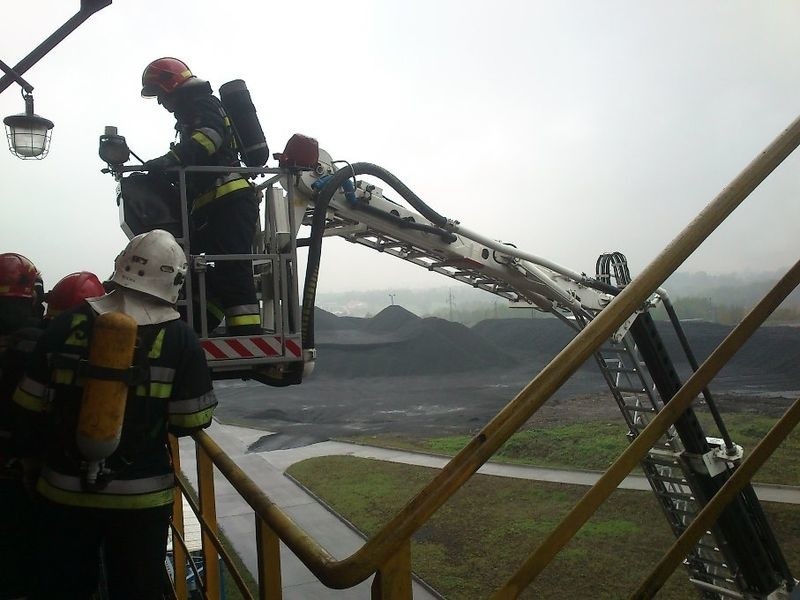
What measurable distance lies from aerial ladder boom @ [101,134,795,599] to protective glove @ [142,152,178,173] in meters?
0.11

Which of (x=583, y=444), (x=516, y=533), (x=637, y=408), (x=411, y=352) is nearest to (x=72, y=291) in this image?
(x=637, y=408)

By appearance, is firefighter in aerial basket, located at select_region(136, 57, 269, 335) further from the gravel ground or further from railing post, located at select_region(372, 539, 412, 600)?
the gravel ground

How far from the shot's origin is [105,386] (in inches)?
73.7

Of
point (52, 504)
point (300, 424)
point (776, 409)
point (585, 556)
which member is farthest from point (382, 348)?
point (52, 504)

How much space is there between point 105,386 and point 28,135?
3958 mm

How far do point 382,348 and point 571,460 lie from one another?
17.7 m

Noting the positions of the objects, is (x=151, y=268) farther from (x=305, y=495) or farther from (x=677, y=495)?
(x=305, y=495)

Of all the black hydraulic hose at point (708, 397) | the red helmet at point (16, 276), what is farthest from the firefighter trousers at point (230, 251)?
the black hydraulic hose at point (708, 397)

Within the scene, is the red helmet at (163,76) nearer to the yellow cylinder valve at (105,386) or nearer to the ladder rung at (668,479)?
the yellow cylinder valve at (105,386)

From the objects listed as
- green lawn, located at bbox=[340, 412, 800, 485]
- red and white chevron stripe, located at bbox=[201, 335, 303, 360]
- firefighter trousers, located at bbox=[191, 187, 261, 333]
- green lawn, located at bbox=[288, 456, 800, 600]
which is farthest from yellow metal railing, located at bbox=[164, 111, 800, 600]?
green lawn, located at bbox=[340, 412, 800, 485]

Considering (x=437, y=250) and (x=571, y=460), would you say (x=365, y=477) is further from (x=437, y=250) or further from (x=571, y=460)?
(x=437, y=250)

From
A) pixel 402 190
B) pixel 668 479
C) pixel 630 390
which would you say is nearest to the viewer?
pixel 402 190

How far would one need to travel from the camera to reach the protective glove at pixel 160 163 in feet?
12.1

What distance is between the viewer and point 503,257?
19.1 ft
